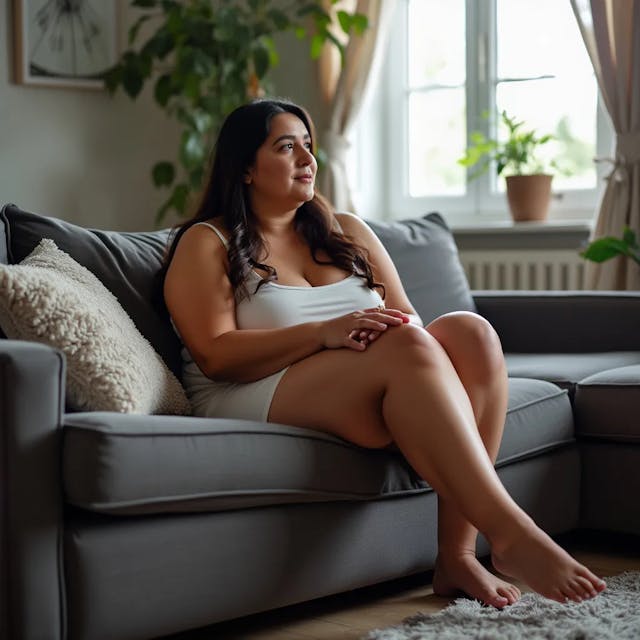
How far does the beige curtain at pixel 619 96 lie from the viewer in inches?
150

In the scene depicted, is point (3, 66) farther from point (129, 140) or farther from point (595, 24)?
point (595, 24)

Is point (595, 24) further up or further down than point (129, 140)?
further up

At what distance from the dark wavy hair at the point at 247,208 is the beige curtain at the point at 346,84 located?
6.63ft

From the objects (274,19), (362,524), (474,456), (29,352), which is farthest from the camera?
(274,19)

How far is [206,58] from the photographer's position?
14.3 feet

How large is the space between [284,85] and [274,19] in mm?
497

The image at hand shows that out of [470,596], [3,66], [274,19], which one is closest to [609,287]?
[274,19]

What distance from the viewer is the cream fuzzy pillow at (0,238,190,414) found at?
193 centimetres

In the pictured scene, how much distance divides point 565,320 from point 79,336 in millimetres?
1575

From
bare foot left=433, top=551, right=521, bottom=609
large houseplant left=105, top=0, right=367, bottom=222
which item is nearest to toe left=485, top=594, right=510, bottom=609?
bare foot left=433, top=551, right=521, bottom=609

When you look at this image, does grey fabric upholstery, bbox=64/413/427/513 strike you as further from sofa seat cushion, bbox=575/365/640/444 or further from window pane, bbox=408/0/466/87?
window pane, bbox=408/0/466/87

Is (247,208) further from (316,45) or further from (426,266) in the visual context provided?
(316,45)

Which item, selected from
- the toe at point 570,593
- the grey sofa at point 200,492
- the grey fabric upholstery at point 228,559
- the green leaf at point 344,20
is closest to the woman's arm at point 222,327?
the grey sofa at point 200,492

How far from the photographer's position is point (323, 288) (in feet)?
7.77
